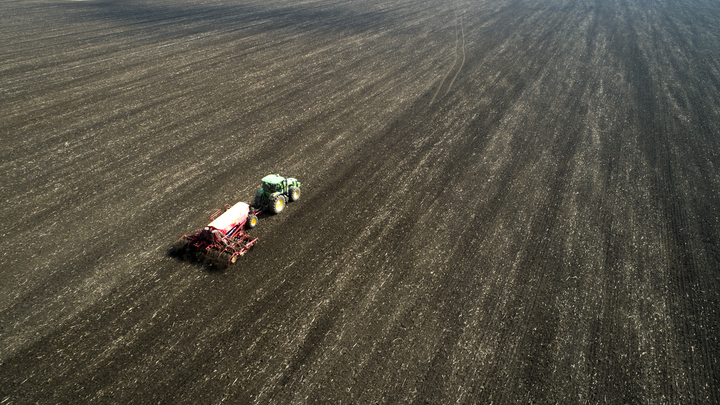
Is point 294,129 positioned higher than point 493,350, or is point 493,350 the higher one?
point 294,129

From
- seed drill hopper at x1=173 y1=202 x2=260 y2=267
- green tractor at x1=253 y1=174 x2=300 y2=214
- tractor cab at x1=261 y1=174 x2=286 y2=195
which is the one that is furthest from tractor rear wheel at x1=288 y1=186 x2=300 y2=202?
seed drill hopper at x1=173 y1=202 x2=260 y2=267

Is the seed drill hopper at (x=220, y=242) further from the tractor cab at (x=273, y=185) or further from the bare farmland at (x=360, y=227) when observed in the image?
the tractor cab at (x=273, y=185)

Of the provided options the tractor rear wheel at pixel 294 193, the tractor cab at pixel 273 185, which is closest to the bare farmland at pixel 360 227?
the tractor rear wheel at pixel 294 193

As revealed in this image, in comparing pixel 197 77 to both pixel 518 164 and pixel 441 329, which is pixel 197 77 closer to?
pixel 518 164

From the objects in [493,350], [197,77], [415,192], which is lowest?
[493,350]

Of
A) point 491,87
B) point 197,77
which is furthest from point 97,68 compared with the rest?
point 491,87

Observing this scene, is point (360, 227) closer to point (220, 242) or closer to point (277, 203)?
point (277, 203)

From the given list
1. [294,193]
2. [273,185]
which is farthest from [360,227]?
[273,185]

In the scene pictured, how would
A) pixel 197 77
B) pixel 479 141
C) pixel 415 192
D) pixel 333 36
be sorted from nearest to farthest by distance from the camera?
pixel 415 192, pixel 479 141, pixel 197 77, pixel 333 36
